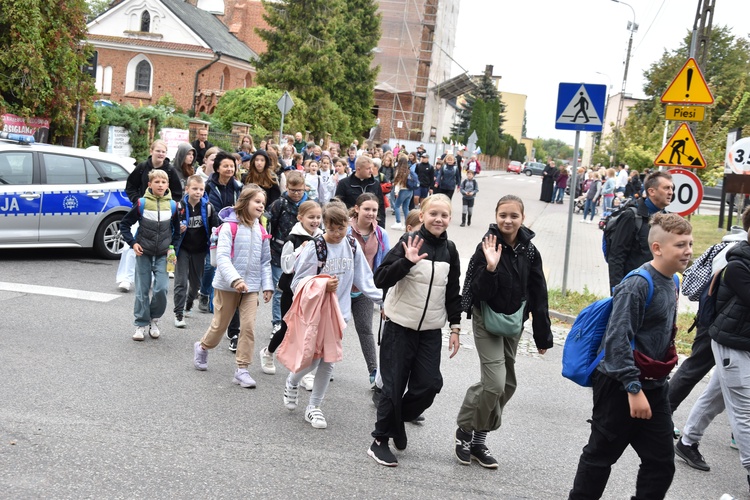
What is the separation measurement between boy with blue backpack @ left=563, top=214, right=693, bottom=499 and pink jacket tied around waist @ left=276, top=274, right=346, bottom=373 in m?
2.16

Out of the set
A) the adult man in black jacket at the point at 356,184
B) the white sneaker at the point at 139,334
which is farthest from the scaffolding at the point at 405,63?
the white sneaker at the point at 139,334

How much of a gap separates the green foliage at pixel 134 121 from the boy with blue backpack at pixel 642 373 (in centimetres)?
2064

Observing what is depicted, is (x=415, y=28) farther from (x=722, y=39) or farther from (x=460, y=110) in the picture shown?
(x=460, y=110)

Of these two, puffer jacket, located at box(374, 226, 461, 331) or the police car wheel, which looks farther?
the police car wheel

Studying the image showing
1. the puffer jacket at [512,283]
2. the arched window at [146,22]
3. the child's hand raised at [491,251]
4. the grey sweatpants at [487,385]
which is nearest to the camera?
the child's hand raised at [491,251]

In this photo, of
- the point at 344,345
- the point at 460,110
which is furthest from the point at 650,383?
the point at 460,110

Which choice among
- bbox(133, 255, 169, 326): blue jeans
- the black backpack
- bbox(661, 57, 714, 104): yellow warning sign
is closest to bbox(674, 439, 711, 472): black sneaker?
the black backpack

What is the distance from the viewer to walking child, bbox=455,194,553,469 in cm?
520

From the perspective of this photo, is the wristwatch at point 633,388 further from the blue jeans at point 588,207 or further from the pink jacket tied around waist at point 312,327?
the blue jeans at point 588,207

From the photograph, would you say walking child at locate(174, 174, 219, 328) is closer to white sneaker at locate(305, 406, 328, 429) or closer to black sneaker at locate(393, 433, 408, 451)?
white sneaker at locate(305, 406, 328, 429)

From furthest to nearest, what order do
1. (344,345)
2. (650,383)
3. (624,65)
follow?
1. (624,65)
2. (344,345)
3. (650,383)

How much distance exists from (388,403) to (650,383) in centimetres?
178

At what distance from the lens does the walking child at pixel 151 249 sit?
796 centimetres

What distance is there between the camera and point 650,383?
4.21 m
